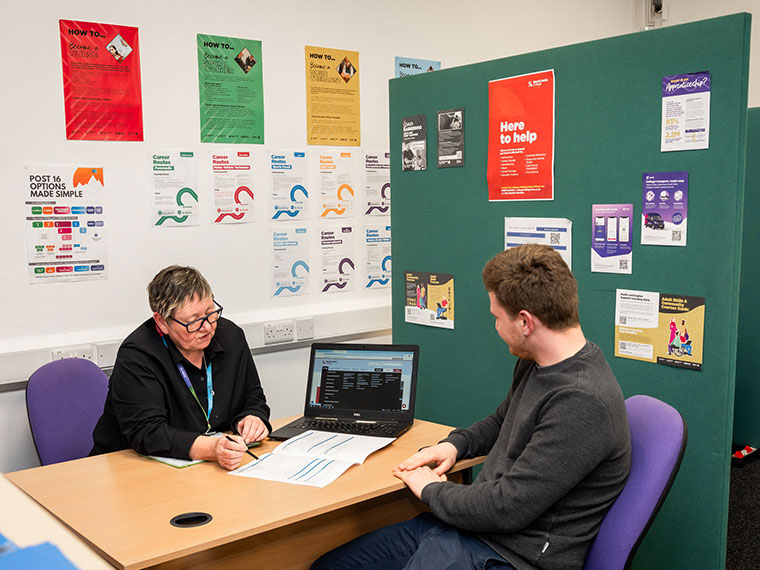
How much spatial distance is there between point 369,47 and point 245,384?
1920mm

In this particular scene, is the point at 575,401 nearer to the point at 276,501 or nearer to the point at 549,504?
the point at 549,504

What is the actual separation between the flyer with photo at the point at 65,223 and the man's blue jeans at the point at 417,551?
1540 mm

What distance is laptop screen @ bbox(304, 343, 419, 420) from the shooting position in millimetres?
2389

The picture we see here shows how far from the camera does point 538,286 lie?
5.77 feet

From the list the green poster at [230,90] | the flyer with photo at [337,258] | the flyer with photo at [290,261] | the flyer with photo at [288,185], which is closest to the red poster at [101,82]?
the green poster at [230,90]

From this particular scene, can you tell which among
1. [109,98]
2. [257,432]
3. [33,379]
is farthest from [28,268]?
[257,432]

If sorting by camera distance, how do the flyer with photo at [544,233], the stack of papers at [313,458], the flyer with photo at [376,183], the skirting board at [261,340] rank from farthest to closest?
the flyer with photo at [376,183] < the skirting board at [261,340] < the flyer with photo at [544,233] < the stack of papers at [313,458]

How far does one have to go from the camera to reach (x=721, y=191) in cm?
210

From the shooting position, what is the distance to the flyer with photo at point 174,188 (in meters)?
3.02

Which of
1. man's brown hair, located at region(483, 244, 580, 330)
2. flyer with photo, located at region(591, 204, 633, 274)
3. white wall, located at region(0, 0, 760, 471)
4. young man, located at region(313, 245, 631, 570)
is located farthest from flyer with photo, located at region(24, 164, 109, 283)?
flyer with photo, located at region(591, 204, 633, 274)

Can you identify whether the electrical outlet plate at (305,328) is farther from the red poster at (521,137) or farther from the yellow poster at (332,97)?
the red poster at (521,137)

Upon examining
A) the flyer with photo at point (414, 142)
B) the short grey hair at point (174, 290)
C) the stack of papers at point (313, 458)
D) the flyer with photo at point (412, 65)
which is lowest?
the stack of papers at point (313, 458)

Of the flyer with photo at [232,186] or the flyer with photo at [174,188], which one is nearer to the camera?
the flyer with photo at [174,188]

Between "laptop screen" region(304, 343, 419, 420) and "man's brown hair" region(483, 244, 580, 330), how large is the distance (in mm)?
646
